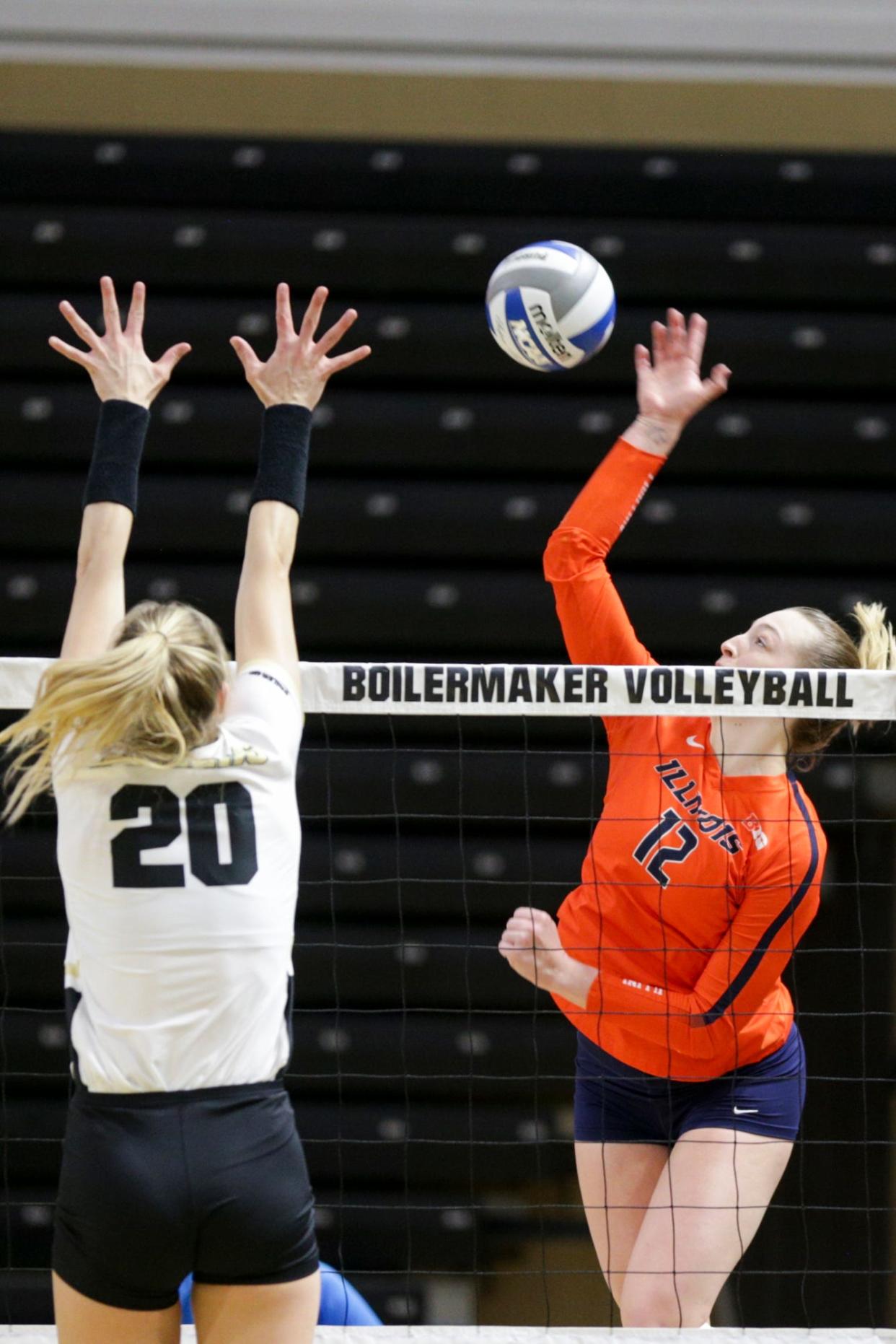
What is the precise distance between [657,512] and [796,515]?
46cm

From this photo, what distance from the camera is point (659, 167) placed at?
17.1 ft

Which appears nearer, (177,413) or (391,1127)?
(391,1127)

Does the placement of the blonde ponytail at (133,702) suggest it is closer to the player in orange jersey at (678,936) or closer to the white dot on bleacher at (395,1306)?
the player in orange jersey at (678,936)

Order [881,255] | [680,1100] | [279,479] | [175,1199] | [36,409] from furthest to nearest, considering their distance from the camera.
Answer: [881,255], [36,409], [680,1100], [279,479], [175,1199]

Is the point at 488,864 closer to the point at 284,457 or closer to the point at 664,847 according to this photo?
the point at 664,847

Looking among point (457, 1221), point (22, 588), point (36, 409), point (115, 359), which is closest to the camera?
point (115, 359)

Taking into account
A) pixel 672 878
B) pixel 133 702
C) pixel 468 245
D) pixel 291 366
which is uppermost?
pixel 468 245

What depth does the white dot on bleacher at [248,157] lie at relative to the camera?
205 inches

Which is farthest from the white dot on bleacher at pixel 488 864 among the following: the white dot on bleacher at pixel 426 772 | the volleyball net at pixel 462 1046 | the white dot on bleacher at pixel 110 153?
the white dot on bleacher at pixel 110 153

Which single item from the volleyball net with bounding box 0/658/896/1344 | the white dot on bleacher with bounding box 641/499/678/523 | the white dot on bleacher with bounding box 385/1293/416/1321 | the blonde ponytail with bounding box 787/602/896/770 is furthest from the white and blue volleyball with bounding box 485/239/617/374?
the white dot on bleacher with bounding box 385/1293/416/1321

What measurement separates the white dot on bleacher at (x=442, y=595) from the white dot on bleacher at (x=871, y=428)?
1.46 m

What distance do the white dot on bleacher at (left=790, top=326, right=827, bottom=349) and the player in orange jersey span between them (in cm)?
246

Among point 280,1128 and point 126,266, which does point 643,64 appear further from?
point 280,1128

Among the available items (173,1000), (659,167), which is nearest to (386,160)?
(659,167)
